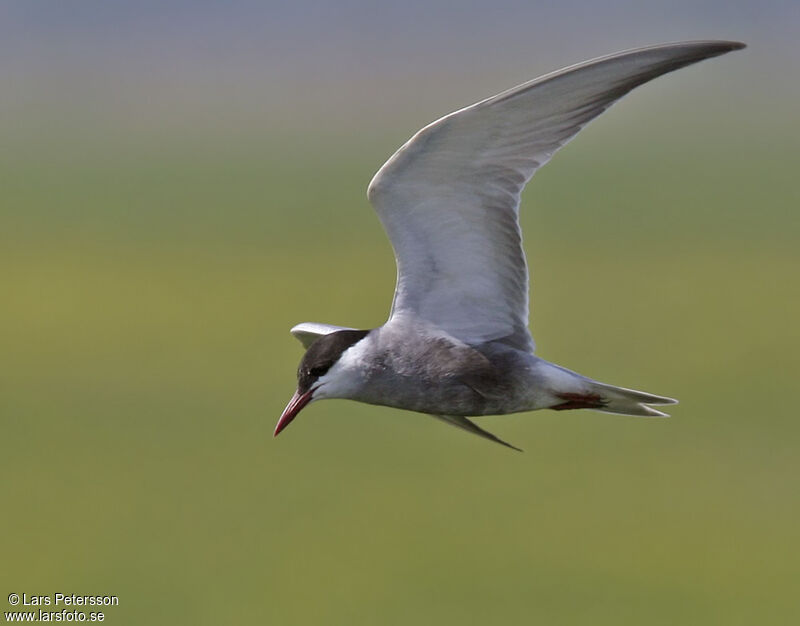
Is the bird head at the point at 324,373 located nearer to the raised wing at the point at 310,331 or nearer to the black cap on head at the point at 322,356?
the black cap on head at the point at 322,356

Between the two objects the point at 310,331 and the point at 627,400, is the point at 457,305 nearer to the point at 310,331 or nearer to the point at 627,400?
the point at 627,400

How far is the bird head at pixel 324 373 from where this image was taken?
791 cm

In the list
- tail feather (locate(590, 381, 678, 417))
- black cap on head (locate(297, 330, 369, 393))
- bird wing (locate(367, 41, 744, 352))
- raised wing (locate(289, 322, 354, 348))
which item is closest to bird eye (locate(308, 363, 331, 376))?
black cap on head (locate(297, 330, 369, 393))

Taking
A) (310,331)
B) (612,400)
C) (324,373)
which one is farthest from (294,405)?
(612,400)

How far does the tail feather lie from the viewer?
7953 millimetres

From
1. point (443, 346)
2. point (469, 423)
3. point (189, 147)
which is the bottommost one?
Result: point (189, 147)

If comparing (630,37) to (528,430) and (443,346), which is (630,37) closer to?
(528,430)

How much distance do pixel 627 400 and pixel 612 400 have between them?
0.07 meters

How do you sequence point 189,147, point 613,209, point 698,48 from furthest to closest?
point 189,147 < point 613,209 < point 698,48

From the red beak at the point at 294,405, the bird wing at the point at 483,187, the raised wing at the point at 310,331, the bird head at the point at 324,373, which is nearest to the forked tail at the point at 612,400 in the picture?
the bird wing at the point at 483,187

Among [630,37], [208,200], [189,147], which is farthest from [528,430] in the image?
[630,37]

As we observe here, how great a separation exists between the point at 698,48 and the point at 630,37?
12279cm

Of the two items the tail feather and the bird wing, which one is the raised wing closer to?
the bird wing

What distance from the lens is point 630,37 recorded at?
417 ft
